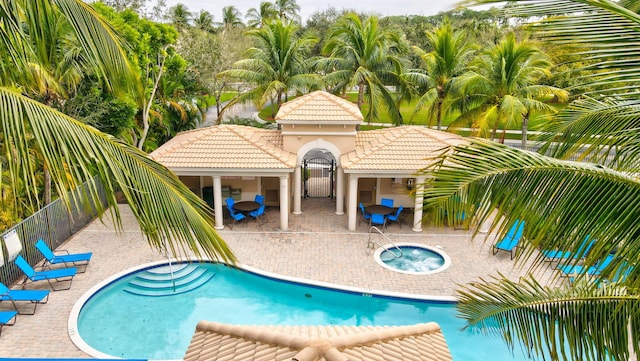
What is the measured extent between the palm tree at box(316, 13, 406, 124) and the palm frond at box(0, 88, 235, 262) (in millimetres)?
22187

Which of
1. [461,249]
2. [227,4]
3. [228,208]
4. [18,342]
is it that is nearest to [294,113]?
[228,208]

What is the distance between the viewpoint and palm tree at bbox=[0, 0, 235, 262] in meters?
4.17

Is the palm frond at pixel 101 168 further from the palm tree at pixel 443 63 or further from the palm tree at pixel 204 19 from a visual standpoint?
the palm tree at pixel 204 19

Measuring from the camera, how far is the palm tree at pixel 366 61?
1049 inches

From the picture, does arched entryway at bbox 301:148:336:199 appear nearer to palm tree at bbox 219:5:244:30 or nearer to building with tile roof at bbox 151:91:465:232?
building with tile roof at bbox 151:91:465:232

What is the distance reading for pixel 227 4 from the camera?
8312 centimetres

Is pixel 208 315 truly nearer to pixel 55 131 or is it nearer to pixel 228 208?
pixel 228 208

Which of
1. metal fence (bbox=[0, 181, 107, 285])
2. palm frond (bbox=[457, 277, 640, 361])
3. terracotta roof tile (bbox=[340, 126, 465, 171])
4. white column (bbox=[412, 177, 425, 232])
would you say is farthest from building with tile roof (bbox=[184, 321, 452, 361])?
terracotta roof tile (bbox=[340, 126, 465, 171])

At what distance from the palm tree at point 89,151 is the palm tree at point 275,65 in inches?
886

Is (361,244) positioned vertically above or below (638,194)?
below

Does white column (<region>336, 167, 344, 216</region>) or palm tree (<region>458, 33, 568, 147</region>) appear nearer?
white column (<region>336, 167, 344, 216</region>)

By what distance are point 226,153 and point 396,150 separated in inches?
281

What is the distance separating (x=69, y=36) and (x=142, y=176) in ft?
34.5

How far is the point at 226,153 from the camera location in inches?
767
